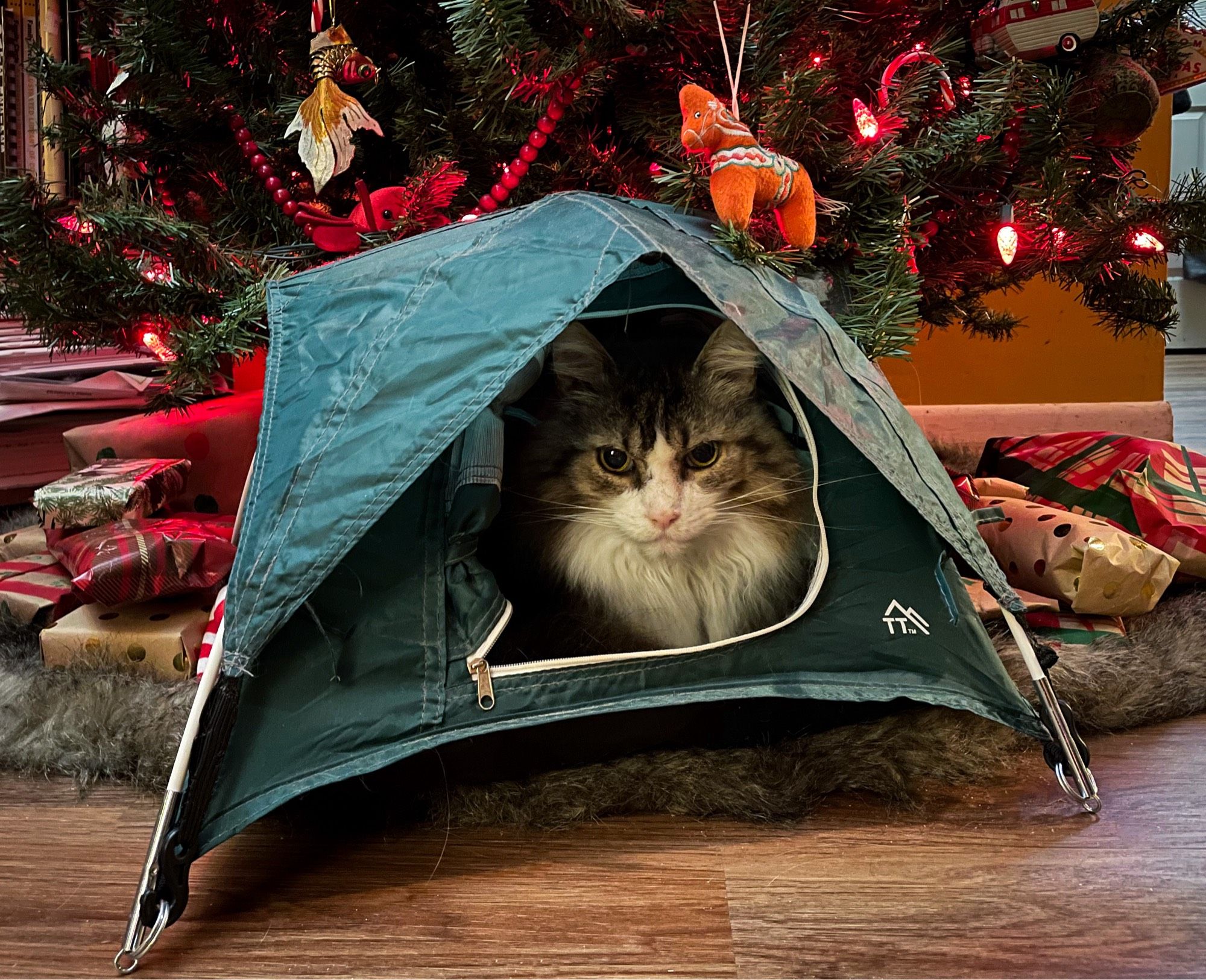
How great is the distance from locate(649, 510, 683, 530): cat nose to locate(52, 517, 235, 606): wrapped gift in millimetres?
573

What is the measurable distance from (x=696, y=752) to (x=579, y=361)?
0.45 meters

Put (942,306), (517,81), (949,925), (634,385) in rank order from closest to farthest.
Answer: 1. (949,925)
2. (634,385)
3. (517,81)
4. (942,306)

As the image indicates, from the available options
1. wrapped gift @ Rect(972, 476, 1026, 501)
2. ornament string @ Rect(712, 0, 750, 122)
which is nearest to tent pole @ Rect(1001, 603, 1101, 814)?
ornament string @ Rect(712, 0, 750, 122)

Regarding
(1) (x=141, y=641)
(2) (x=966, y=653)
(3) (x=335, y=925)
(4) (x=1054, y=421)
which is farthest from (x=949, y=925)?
(4) (x=1054, y=421)

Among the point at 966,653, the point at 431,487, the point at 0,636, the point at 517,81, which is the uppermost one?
the point at 517,81

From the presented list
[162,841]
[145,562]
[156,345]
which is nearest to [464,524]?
[162,841]

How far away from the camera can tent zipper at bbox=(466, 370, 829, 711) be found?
0.91 m

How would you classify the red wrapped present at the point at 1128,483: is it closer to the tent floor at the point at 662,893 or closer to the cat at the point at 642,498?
the tent floor at the point at 662,893

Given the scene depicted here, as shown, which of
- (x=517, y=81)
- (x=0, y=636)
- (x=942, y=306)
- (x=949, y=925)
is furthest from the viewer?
(x=942, y=306)

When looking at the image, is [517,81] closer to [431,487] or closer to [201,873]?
[431,487]

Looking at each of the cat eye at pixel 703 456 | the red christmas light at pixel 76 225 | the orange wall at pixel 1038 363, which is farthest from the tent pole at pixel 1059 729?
the orange wall at pixel 1038 363

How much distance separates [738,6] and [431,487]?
2.36 feet

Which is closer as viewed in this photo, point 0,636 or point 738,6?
point 738,6

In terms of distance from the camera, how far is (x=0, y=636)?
135 centimetres
